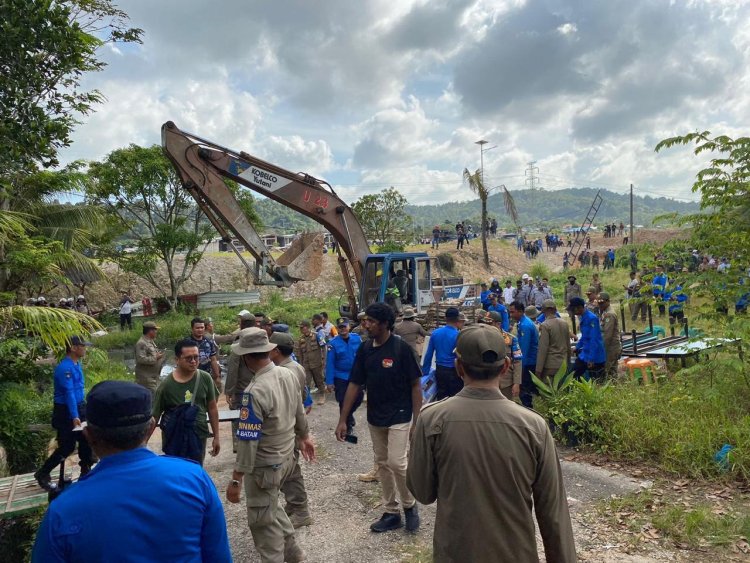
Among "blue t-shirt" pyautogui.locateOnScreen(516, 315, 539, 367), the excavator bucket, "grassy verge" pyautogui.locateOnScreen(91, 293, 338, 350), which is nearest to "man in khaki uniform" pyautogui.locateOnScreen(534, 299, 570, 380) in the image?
"blue t-shirt" pyautogui.locateOnScreen(516, 315, 539, 367)

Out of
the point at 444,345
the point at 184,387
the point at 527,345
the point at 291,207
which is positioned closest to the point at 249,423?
the point at 184,387

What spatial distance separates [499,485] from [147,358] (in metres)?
6.42

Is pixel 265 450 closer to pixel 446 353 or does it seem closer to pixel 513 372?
pixel 446 353

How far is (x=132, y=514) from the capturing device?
5.54 feet

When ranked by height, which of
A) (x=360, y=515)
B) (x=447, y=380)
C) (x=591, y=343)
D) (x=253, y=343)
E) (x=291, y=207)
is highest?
(x=291, y=207)

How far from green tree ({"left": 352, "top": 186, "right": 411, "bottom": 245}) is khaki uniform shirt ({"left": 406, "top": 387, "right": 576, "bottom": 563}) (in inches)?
944

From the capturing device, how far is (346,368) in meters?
7.21

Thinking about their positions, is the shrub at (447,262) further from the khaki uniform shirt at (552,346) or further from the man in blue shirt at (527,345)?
the khaki uniform shirt at (552,346)

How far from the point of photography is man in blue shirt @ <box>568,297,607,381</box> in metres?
7.31

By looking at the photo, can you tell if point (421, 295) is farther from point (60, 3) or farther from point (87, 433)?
point (87, 433)

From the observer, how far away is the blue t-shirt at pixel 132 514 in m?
1.65

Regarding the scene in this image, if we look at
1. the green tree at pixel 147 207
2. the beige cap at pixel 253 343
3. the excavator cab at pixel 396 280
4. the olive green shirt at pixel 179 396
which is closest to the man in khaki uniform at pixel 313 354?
the excavator cab at pixel 396 280

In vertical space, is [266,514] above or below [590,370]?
below

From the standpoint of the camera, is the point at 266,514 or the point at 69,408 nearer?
the point at 266,514
